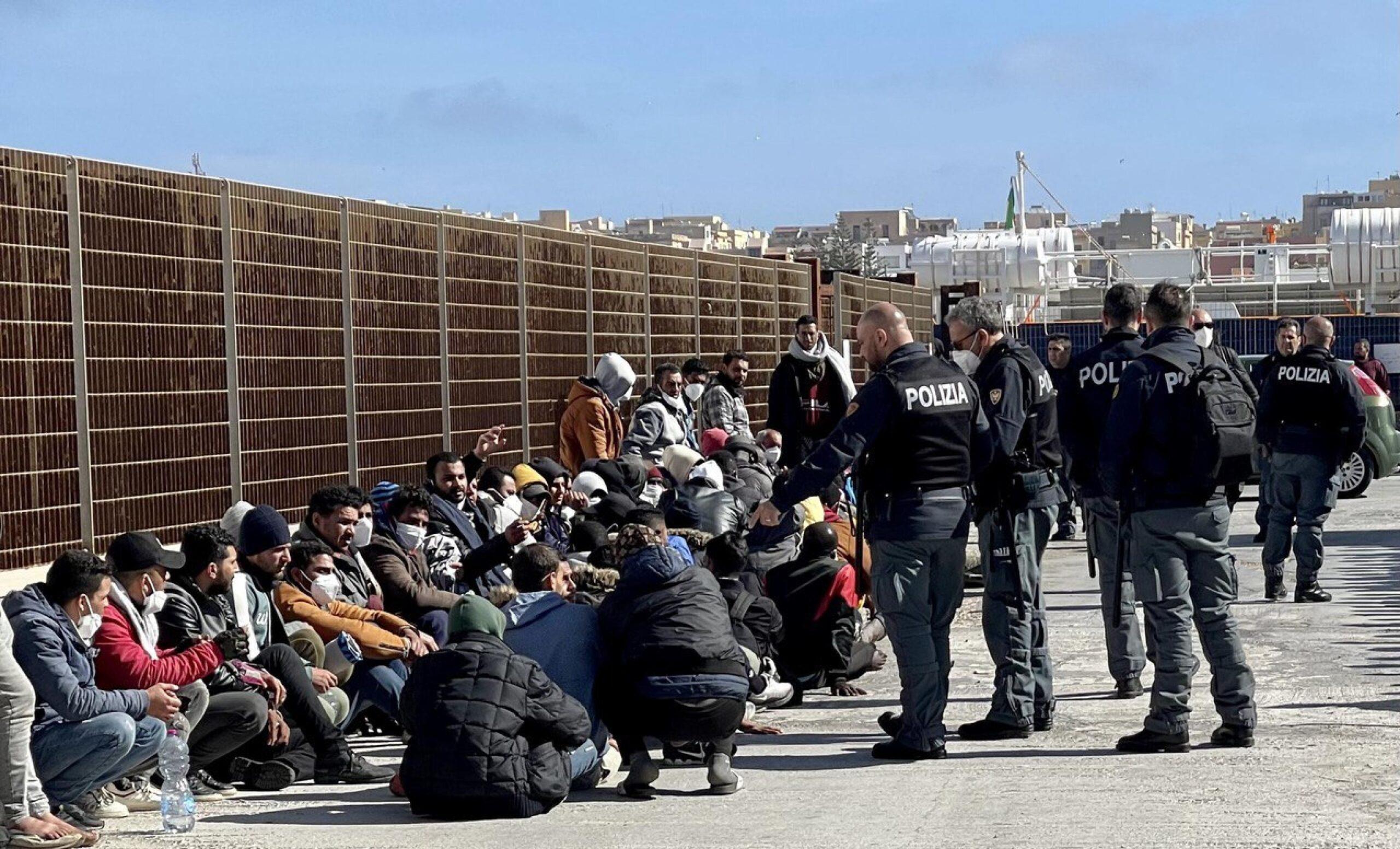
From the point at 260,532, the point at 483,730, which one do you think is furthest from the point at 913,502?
the point at 260,532

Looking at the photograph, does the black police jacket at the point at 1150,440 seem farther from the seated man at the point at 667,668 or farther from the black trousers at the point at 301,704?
the black trousers at the point at 301,704

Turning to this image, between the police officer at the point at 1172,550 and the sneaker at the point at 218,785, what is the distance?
390 cm

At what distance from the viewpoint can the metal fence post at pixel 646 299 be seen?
65.3 feet

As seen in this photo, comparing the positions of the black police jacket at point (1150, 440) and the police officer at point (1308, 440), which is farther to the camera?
the police officer at point (1308, 440)

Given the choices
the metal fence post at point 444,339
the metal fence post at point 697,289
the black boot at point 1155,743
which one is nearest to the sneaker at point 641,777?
the black boot at point 1155,743

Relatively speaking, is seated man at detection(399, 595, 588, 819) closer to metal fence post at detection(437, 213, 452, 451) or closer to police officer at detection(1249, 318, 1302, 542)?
metal fence post at detection(437, 213, 452, 451)

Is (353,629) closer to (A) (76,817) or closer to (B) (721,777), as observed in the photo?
(A) (76,817)

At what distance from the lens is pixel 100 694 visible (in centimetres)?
809

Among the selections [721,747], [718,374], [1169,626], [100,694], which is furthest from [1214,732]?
[718,374]

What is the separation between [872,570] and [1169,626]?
133cm

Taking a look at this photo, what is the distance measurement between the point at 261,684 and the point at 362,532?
1.91 meters

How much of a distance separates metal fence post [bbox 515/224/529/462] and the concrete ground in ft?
17.8

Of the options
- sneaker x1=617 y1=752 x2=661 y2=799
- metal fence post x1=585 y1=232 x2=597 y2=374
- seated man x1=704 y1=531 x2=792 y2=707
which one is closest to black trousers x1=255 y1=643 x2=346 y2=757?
sneaker x1=617 y1=752 x2=661 y2=799

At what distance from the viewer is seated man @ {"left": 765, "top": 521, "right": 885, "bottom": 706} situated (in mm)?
11273
